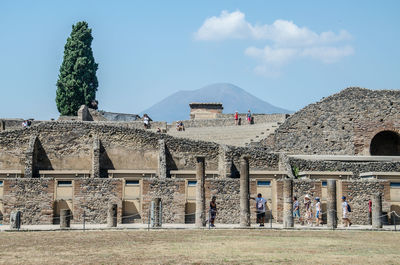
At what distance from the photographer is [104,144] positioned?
1651 inches

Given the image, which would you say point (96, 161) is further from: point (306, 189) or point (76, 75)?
point (76, 75)

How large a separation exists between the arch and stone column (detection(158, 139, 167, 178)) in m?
14.8

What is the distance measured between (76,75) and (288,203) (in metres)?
34.6

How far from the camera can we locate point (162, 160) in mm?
39375

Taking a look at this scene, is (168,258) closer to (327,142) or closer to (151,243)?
(151,243)

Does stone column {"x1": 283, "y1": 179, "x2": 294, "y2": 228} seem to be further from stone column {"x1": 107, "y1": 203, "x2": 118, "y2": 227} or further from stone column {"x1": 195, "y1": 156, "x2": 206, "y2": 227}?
stone column {"x1": 107, "y1": 203, "x2": 118, "y2": 227}

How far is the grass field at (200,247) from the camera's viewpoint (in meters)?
20.2

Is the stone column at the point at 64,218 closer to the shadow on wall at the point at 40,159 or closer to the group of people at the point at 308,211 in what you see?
the group of people at the point at 308,211

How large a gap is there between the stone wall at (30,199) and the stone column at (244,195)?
28.2 feet

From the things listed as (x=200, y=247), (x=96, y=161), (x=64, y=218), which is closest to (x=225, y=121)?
(x=96, y=161)

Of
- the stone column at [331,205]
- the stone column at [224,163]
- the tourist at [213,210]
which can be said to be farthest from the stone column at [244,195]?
the stone column at [224,163]

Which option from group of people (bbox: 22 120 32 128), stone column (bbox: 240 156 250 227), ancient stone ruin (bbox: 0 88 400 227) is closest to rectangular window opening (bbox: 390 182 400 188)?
ancient stone ruin (bbox: 0 88 400 227)

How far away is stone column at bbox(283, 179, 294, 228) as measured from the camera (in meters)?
30.9

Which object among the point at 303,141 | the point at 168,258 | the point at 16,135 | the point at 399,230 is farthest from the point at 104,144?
the point at 168,258
